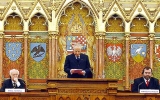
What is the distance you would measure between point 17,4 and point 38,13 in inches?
44.6

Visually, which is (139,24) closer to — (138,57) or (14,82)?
(138,57)

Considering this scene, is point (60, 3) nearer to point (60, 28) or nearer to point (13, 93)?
point (60, 28)

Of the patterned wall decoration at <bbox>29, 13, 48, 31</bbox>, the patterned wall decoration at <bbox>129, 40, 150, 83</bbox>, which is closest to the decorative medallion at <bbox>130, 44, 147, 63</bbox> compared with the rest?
the patterned wall decoration at <bbox>129, 40, 150, 83</bbox>

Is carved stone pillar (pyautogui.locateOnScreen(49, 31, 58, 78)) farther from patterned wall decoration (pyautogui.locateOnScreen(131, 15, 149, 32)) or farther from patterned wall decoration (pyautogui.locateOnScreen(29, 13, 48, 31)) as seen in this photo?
patterned wall decoration (pyautogui.locateOnScreen(131, 15, 149, 32))

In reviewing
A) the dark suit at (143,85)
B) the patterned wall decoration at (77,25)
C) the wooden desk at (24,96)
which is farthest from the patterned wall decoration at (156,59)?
the wooden desk at (24,96)

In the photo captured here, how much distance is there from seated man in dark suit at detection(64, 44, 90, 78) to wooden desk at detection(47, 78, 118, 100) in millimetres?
1468

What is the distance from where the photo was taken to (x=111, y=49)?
33.4 metres

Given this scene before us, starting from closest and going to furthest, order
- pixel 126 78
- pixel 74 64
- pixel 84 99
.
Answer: pixel 84 99 → pixel 74 64 → pixel 126 78

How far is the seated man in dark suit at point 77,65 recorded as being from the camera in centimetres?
2127

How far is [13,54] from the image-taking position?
33281mm

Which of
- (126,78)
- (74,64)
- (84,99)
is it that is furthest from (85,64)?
(126,78)

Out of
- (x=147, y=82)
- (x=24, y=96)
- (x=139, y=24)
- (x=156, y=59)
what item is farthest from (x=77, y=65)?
(x=139, y=24)

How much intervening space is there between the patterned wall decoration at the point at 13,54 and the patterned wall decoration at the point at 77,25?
6.41 ft

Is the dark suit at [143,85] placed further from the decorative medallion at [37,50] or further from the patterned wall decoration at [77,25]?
the decorative medallion at [37,50]
